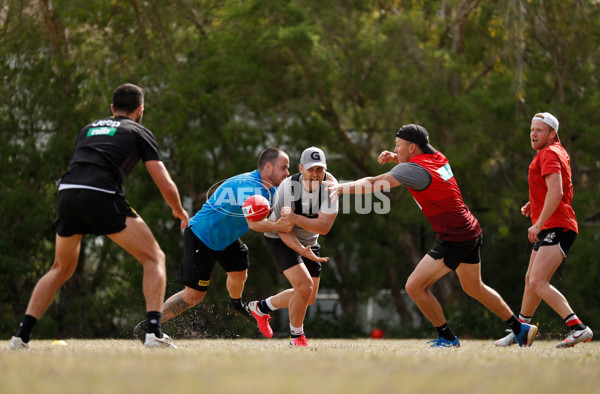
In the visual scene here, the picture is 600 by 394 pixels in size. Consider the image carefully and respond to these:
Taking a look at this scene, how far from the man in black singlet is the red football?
1.36 meters

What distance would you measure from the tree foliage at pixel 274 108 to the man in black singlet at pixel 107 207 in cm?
868

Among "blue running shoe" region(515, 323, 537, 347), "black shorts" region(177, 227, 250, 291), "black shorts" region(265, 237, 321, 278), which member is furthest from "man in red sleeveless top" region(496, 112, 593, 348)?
"black shorts" region(177, 227, 250, 291)

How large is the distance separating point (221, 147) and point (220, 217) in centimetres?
801

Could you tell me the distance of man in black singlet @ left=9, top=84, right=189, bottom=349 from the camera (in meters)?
5.94

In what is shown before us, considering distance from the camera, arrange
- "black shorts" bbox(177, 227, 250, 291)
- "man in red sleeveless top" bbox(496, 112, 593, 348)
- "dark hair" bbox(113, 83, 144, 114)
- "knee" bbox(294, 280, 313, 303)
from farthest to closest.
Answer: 1. "black shorts" bbox(177, 227, 250, 291)
2. "knee" bbox(294, 280, 313, 303)
3. "man in red sleeveless top" bbox(496, 112, 593, 348)
4. "dark hair" bbox(113, 83, 144, 114)

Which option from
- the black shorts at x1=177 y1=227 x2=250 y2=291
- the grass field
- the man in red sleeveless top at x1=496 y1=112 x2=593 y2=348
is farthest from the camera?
the black shorts at x1=177 y1=227 x2=250 y2=291

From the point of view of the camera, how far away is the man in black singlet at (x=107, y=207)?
594 centimetres

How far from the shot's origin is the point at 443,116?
1559cm

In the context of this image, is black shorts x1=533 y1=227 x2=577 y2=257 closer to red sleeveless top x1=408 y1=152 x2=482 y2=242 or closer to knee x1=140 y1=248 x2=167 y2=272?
red sleeveless top x1=408 y1=152 x2=482 y2=242

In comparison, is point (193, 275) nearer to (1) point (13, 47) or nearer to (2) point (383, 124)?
(2) point (383, 124)

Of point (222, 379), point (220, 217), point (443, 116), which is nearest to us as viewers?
point (222, 379)

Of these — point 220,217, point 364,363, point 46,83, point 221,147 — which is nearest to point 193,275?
point 220,217

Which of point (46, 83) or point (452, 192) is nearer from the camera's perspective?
point (452, 192)

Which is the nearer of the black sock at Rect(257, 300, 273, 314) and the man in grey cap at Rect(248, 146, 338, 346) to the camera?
the man in grey cap at Rect(248, 146, 338, 346)
